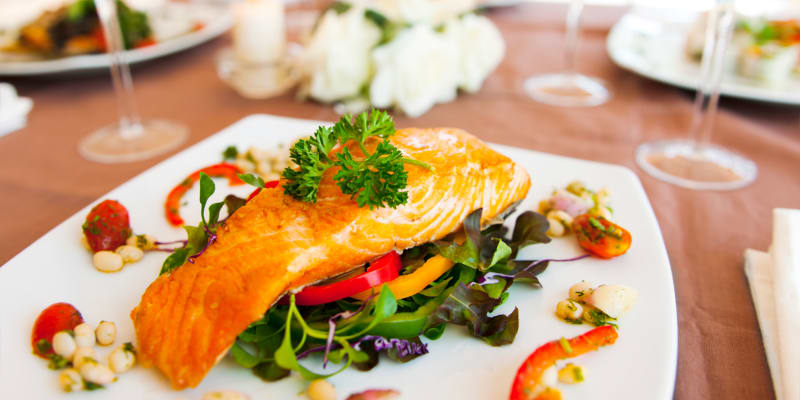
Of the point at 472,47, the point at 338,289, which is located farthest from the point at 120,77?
the point at 338,289

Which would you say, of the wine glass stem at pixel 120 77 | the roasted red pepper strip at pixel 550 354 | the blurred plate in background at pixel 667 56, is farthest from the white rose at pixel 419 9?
the roasted red pepper strip at pixel 550 354

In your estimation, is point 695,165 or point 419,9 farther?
point 419,9

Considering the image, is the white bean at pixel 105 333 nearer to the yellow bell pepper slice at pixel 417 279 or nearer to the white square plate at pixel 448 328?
the white square plate at pixel 448 328

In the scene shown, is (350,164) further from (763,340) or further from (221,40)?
(221,40)

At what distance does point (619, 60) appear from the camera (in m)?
3.48

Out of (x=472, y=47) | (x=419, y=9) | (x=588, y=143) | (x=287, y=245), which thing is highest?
(x=419, y=9)

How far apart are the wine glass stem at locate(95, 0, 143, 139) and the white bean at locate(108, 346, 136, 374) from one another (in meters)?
1.85

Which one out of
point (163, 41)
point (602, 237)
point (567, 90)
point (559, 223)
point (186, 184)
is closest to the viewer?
point (602, 237)

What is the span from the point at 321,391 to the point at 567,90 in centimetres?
274

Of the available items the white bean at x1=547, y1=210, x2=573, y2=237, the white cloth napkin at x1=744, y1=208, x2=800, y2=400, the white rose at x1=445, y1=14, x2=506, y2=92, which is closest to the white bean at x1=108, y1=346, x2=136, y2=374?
the white bean at x1=547, y1=210, x2=573, y2=237

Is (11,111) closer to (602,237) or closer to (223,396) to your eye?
(223,396)

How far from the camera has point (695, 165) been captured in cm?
261

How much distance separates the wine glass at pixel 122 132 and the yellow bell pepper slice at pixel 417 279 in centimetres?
174

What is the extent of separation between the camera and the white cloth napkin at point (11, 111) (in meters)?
2.91
